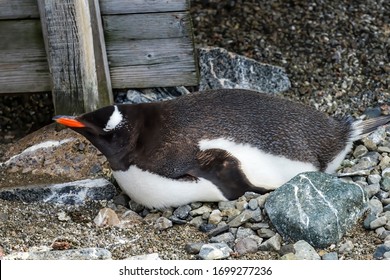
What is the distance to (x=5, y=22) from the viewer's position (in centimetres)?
559

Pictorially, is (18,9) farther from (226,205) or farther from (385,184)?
(385,184)

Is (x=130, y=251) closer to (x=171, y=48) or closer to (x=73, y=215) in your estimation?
(x=73, y=215)

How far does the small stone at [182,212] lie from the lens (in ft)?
15.5

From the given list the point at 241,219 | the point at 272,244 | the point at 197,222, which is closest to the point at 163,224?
the point at 197,222

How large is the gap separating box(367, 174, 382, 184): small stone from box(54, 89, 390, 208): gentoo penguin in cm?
26

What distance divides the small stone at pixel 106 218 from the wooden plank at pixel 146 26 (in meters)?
1.28

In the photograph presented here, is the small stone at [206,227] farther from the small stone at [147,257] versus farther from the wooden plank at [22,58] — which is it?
the wooden plank at [22,58]

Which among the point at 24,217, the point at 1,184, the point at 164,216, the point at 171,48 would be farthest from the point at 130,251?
the point at 171,48

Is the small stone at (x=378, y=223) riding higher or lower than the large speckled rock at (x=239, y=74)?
lower

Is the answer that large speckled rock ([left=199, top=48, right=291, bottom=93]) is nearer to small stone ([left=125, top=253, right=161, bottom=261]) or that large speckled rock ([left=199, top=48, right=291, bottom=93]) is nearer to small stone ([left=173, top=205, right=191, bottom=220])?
small stone ([left=173, top=205, right=191, bottom=220])

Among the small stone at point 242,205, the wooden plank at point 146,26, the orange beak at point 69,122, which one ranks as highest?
the wooden plank at point 146,26

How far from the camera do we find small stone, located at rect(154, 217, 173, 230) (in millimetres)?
4672

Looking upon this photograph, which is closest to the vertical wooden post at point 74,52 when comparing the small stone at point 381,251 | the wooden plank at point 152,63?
the wooden plank at point 152,63

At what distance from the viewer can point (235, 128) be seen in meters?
4.83
